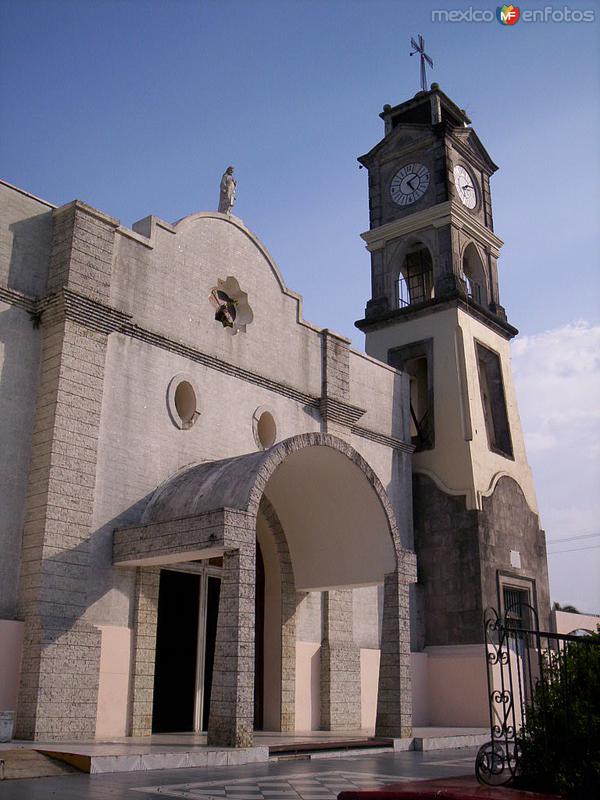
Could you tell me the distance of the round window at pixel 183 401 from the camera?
53.4 feet

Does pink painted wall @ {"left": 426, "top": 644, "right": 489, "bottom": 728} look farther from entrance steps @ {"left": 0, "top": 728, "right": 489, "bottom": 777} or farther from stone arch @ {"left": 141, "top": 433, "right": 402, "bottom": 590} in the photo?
stone arch @ {"left": 141, "top": 433, "right": 402, "bottom": 590}

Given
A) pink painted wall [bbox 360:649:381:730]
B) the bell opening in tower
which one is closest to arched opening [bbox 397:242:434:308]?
the bell opening in tower

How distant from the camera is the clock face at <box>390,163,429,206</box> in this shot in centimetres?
2608

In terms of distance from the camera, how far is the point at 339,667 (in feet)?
61.1

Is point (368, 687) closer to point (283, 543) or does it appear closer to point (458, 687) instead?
point (458, 687)

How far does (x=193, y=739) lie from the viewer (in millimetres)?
13609

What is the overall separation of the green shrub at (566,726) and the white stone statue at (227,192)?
1297cm

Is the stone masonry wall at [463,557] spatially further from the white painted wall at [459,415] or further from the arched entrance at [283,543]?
the arched entrance at [283,543]

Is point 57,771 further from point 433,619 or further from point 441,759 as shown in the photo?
point 433,619

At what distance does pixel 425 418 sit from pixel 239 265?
8032 millimetres

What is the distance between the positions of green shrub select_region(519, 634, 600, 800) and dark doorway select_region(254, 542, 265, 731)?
9972mm

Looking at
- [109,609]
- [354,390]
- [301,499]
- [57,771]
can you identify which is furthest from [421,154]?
[57,771]

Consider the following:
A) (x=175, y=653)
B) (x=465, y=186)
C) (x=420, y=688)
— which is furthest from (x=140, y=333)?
(x=465, y=186)

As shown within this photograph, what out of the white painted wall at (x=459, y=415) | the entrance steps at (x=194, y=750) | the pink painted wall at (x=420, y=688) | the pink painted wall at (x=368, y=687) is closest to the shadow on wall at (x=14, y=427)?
the entrance steps at (x=194, y=750)
